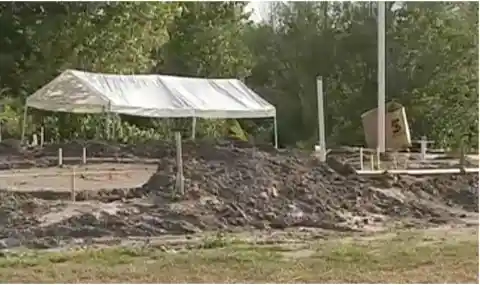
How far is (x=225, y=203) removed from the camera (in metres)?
10.7

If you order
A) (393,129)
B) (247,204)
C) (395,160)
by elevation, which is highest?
(393,129)

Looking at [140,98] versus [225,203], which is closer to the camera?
[225,203]

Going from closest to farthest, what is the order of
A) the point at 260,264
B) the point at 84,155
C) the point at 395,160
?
1. the point at 260,264
2. the point at 395,160
3. the point at 84,155

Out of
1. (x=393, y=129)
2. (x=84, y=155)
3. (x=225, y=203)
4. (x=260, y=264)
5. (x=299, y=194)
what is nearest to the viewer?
(x=260, y=264)

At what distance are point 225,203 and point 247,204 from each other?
0.87 ft

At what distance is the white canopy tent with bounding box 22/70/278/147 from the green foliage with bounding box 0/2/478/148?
12.0 feet

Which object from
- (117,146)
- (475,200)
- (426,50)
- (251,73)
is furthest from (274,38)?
(475,200)

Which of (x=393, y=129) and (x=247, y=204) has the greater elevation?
(x=393, y=129)

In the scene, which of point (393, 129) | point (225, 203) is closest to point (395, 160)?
point (393, 129)

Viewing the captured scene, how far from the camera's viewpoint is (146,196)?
11.1 metres

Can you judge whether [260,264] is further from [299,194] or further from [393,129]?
[393,129]

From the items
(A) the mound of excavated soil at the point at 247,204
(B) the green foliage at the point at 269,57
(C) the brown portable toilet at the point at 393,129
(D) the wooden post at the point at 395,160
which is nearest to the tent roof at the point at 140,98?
(C) the brown portable toilet at the point at 393,129

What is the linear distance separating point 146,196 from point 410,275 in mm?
5291

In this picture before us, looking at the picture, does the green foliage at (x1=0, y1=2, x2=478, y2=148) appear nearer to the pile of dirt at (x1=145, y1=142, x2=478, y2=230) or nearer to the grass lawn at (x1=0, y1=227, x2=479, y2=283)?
the pile of dirt at (x1=145, y1=142, x2=478, y2=230)
